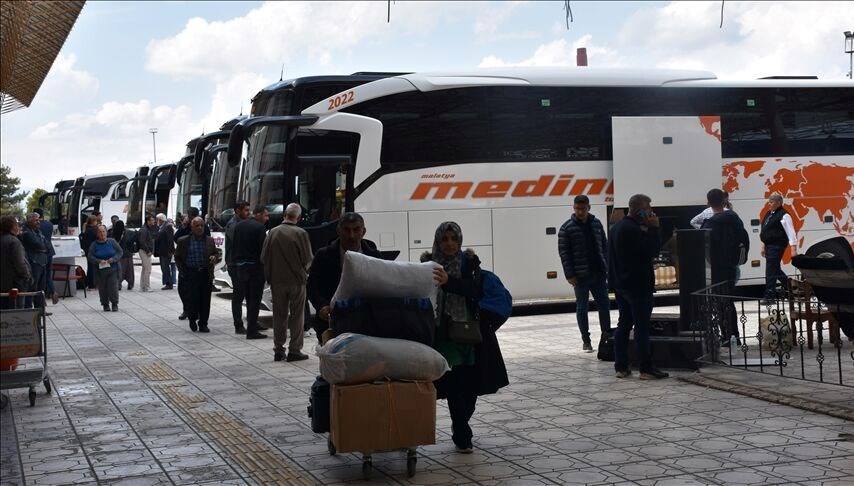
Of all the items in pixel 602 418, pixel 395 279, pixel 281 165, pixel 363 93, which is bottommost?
pixel 602 418

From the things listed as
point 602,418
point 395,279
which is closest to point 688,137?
point 602,418

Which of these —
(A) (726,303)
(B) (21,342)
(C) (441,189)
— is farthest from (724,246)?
(B) (21,342)

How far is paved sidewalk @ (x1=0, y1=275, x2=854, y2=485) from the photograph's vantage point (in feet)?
24.1

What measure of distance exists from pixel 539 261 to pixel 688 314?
721 centimetres

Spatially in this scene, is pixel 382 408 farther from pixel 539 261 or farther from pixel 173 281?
pixel 173 281

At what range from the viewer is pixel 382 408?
7176 mm

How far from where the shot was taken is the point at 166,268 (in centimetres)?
2870

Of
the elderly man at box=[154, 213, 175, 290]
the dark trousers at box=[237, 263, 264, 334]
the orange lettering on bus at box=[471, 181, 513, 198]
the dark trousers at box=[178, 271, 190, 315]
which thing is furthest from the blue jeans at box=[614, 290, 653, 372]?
the elderly man at box=[154, 213, 175, 290]

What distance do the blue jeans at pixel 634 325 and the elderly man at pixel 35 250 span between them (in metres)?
11.3

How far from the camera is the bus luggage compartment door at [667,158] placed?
19.2 meters

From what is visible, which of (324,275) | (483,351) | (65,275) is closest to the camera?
(483,351)

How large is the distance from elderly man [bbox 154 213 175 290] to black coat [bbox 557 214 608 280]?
1534cm

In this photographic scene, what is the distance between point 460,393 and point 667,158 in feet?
40.9

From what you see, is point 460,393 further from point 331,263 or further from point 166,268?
point 166,268
